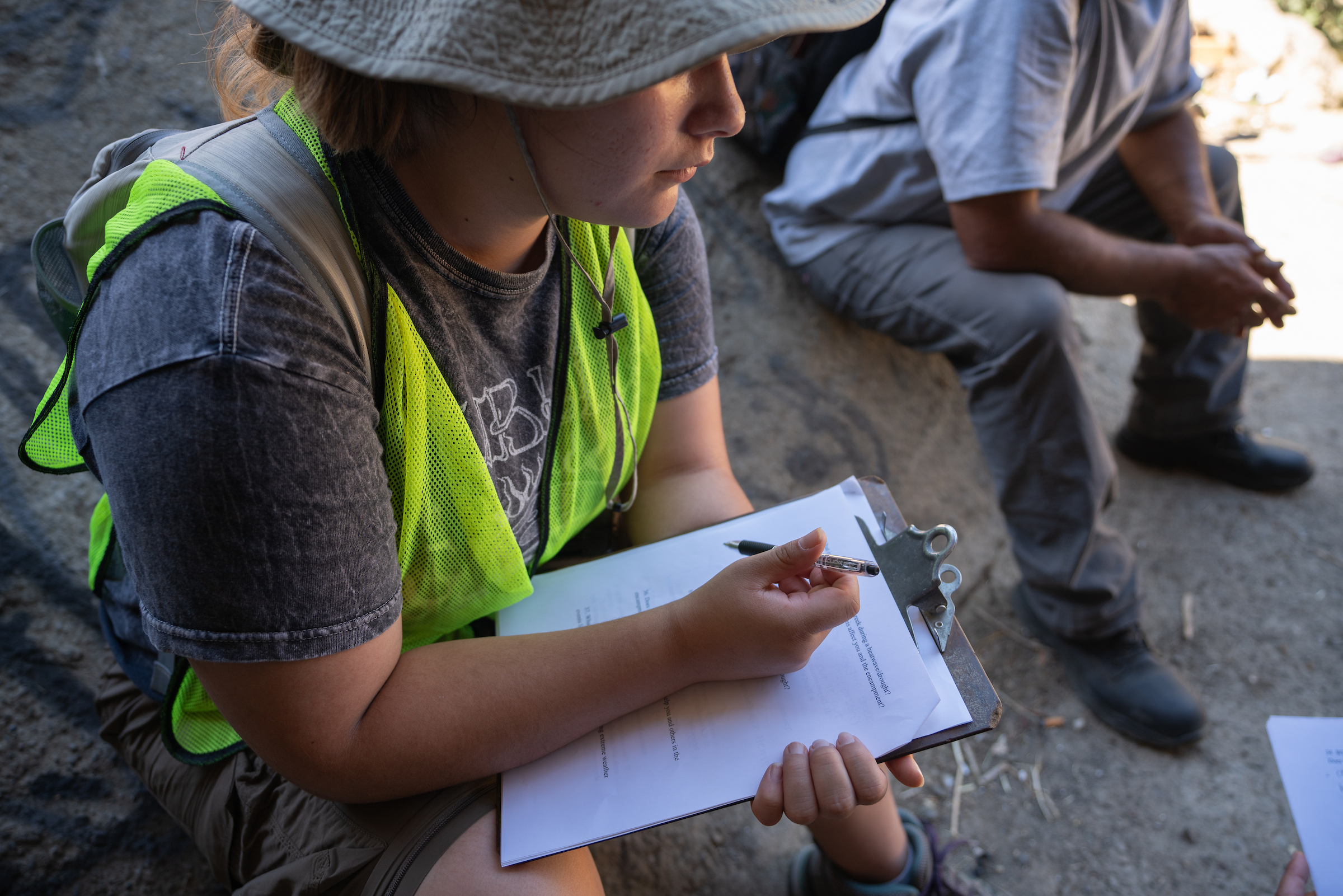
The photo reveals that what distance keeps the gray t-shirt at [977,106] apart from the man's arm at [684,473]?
1.02 metres

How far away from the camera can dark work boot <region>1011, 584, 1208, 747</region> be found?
204 centimetres

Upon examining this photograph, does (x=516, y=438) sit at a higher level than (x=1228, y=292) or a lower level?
higher

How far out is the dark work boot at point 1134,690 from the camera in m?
2.04

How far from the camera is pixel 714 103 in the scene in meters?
0.87

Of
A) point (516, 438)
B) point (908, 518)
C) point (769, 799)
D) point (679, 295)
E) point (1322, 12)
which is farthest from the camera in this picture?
point (1322, 12)

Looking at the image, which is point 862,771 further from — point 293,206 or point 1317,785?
point 293,206

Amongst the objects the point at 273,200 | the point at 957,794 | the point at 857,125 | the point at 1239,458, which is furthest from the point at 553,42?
the point at 1239,458

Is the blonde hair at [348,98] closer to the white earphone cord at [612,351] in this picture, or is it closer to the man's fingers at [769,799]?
the white earphone cord at [612,351]

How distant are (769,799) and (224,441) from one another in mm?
702

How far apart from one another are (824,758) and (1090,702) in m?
1.60

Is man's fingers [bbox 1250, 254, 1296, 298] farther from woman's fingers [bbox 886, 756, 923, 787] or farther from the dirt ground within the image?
woman's fingers [bbox 886, 756, 923, 787]

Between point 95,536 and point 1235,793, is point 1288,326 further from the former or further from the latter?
point 95,536

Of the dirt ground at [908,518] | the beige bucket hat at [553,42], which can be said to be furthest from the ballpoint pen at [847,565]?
the dirt ground at [908,518]

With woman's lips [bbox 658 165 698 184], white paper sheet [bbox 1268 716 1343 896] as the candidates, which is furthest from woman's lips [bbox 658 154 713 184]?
white paper sheet [bbox 1268 716 1343 896]
